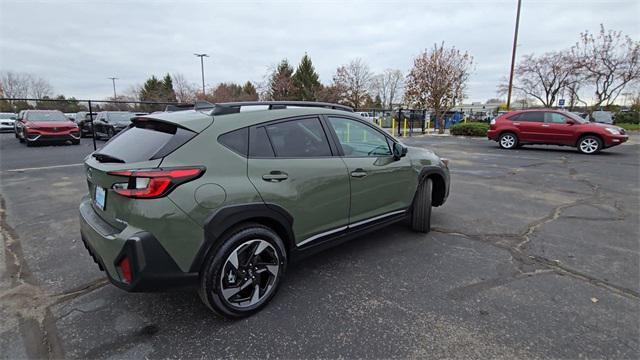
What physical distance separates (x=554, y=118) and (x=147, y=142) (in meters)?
14.2

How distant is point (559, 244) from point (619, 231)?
45.9 inches

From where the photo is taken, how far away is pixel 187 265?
86.0 inches

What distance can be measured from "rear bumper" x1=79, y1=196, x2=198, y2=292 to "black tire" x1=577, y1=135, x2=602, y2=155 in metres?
14.2

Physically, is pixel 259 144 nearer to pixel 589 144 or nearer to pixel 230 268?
pixel 230 268

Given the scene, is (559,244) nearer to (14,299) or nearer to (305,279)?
(305,279)

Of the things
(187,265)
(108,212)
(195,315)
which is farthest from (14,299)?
(187,265)

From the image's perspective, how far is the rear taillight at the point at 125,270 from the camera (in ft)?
6.83

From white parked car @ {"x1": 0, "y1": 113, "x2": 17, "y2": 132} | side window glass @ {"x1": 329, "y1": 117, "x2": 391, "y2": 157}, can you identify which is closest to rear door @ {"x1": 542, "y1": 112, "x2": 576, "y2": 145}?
side window glass @ {"x1": 329, "y1": 117, "x2": 391, "y2": 157}

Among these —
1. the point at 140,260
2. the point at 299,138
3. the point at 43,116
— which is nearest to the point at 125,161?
the point at 140,260

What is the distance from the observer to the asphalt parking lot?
2.22 metres

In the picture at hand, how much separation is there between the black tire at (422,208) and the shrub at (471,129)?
18.1 metres

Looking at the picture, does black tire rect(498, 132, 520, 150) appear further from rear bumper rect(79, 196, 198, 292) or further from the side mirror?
rear bumper rect(79, 196, 198, 292)

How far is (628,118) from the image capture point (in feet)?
99.4

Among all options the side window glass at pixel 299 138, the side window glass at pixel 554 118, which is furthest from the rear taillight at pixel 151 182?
the side window glass at pixel 554 118
